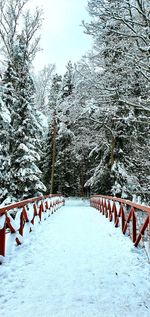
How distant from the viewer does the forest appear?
8.98m

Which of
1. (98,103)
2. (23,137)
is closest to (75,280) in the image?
(98,103)

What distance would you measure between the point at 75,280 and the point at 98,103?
7.11 meters

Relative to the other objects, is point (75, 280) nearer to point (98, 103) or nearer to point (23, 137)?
point (98, 103)

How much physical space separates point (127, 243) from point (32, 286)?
3520 mm

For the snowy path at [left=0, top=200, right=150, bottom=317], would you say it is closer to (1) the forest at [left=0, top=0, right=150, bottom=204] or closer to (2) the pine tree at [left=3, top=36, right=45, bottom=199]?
(1) the forest at [left=0, top=0, right=150, bottom=204]

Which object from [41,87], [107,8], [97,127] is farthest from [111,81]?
[41,87]

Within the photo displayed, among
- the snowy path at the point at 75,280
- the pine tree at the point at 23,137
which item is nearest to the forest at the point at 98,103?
the pine tree at the point at 23,137

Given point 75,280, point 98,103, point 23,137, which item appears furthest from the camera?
point 23,137

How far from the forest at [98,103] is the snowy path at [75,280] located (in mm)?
Answer: 2312

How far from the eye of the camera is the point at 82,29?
380 inches

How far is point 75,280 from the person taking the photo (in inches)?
178

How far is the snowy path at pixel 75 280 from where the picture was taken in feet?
11.5

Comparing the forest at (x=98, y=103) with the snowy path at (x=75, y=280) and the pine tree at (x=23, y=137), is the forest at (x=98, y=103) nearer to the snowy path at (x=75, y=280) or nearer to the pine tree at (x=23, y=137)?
the pine tree at (x=23, y=137)

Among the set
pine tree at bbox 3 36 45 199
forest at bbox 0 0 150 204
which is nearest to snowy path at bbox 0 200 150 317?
forest at bbox 0 0 150 204
